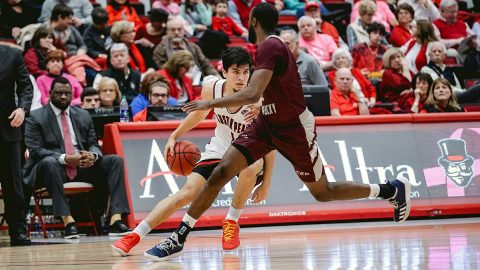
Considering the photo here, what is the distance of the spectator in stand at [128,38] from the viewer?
13.6 meters

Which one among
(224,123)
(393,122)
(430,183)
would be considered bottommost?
(430,183)

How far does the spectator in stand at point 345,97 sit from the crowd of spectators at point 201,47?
15 mm

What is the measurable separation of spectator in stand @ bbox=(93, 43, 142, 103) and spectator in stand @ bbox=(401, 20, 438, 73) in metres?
4.92

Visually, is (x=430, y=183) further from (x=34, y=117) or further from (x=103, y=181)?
(x=34, y=117)

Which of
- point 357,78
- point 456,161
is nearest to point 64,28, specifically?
point 357,78

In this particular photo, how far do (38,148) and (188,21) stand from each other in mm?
5951

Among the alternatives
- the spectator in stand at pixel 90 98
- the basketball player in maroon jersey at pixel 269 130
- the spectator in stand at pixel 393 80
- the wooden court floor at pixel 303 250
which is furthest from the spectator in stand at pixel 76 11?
the basketball player in maroon jersey at pixel 269 130

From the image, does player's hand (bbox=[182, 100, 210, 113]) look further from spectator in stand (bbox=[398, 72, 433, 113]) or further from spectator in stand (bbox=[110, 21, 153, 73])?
spectator in stand (bbox=[110, 21, 153, 73])

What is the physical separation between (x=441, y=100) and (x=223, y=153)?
5382mm

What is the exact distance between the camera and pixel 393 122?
11.3 m

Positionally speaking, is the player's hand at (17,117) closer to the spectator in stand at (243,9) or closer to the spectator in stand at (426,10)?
the spectator in stand at (243,9)

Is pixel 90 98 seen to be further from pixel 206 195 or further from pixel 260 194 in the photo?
pixel 206 195

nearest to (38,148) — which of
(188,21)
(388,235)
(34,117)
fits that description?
(34,117)

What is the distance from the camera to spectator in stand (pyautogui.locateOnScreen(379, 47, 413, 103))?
1397 centimetres
